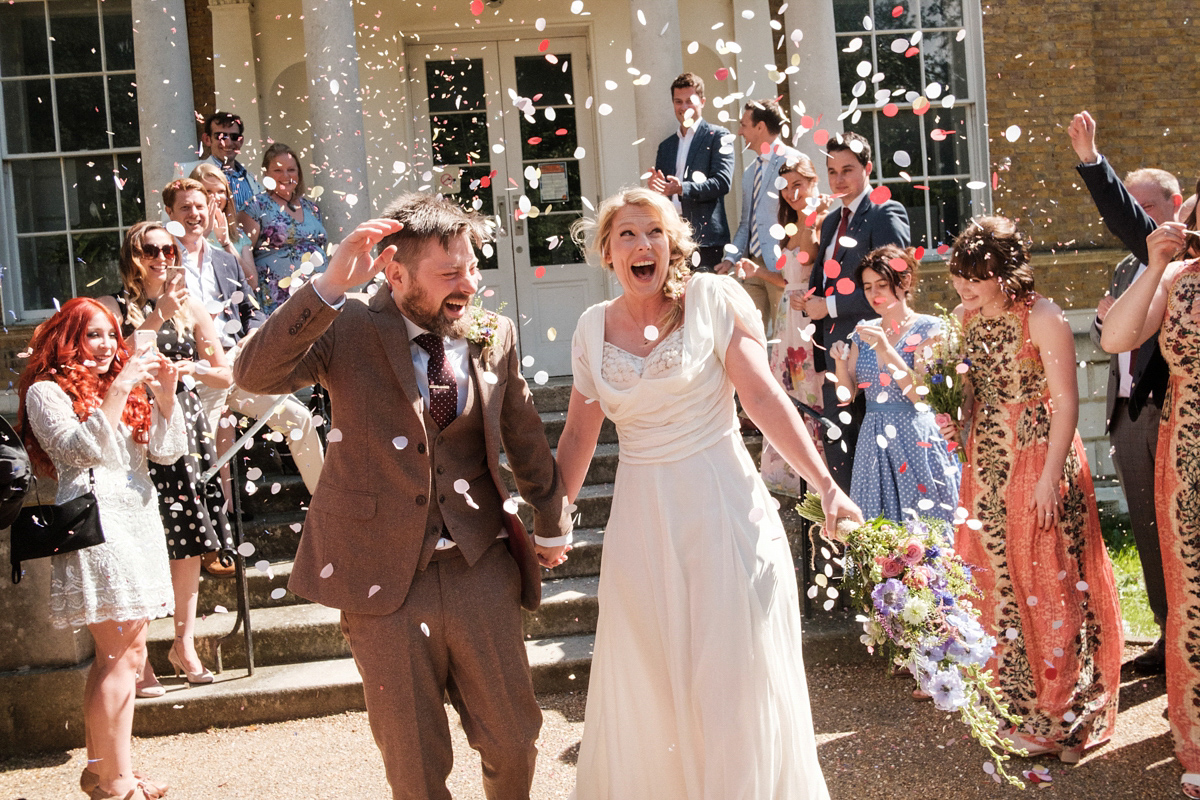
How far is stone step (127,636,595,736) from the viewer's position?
5215 millimetres

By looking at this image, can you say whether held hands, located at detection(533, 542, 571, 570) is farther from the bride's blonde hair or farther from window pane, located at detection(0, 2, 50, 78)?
window pane, located at detection(0, 2, 50, 78)

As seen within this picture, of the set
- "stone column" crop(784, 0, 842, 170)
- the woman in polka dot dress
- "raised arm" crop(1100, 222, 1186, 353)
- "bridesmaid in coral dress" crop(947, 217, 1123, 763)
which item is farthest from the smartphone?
"stone column" crop(784, 0, 842, 170)

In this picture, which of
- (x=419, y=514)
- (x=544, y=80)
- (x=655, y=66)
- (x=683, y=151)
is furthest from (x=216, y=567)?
(x=544, y=80)

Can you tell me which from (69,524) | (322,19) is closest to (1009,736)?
(69,524)

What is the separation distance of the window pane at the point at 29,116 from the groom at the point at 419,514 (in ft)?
27.7

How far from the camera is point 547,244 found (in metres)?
10.2

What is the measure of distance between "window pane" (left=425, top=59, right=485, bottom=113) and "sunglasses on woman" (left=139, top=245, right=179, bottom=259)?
5094 millimetres

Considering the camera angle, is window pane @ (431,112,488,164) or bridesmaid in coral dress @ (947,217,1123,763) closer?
bridesmaid in coral dress @ (947,217,1123,763)

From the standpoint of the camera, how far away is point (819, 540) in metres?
5.84

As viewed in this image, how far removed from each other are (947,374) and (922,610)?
141cm

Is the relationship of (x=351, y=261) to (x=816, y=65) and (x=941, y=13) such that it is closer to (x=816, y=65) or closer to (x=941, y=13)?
(x=816, y=65)

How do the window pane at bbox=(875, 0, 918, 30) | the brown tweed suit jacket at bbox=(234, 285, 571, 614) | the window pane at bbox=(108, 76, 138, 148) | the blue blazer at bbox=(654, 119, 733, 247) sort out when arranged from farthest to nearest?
1. the window pane at bbox=(875, 0, 918, 30)
2. the window pane at bbox=(108, 76, 138, 148)
3. the blue blazer at bbox=(654, 119, 733, 247)
4. the brown tweed suit jacket at bbox=(234, 285, 571, 614)

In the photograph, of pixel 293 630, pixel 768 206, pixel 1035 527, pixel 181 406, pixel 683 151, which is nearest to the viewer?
pixel 1035 527

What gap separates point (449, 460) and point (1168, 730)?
10.6ft
